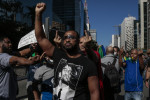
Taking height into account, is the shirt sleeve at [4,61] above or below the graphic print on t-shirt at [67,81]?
above

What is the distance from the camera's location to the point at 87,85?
2342mm

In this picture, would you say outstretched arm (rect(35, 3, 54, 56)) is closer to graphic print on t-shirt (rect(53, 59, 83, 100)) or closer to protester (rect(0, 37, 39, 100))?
graphic print on t-shirt (rect(53, 59, 83, 100))

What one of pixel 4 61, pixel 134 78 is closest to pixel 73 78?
pixel 4 61

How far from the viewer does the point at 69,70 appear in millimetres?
2285

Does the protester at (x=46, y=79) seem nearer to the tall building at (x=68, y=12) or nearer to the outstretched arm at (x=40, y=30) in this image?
the outstretched arm at (x=40, y=30)

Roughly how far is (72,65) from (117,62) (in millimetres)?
2458

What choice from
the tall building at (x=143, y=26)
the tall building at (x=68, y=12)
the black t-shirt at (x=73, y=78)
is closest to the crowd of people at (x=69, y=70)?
the black t-shirt at (x=73, y=78)

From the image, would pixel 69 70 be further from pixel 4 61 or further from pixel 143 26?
pixel 143 26

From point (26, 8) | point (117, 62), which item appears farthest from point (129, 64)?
point (26, 8)

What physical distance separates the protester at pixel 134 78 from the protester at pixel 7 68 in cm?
250

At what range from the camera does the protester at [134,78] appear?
445 centimetres

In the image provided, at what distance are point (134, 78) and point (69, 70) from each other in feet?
8.76

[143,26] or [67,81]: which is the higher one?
[143,26]

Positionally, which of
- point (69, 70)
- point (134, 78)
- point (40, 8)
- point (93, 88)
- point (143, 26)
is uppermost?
point (143, 26)
